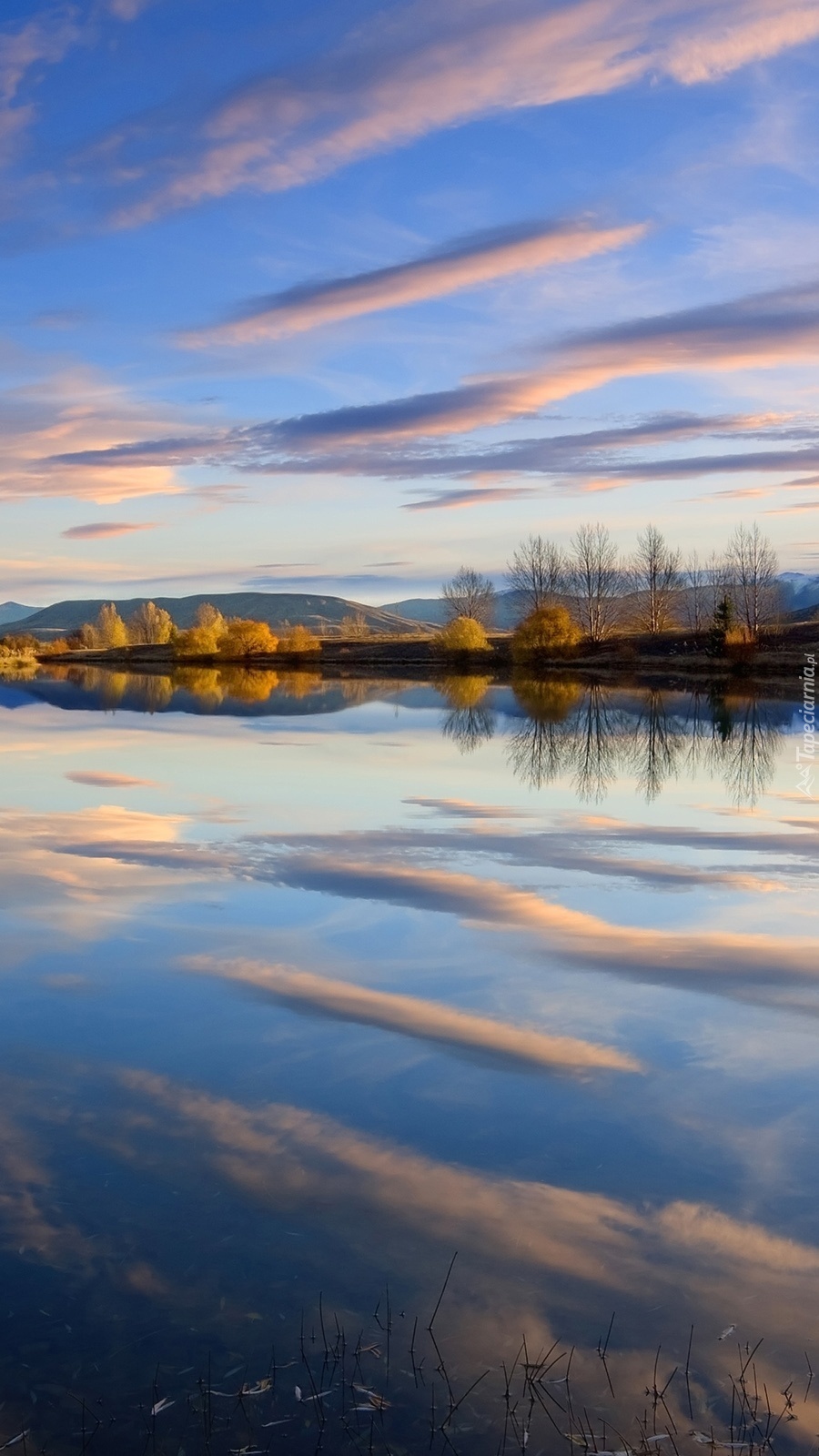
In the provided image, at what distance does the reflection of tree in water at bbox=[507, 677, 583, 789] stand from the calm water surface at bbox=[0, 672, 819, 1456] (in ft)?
28.3

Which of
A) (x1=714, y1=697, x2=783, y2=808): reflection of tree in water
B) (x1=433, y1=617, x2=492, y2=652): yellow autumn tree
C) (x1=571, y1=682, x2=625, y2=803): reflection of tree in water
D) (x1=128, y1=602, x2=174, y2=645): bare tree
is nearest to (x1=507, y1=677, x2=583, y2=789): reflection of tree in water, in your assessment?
(x1=571, y1=682, x2=625, y2=803): reflection of tree in water

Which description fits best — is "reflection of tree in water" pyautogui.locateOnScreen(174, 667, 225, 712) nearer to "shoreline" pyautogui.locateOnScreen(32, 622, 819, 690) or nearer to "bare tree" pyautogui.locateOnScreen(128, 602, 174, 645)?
"shoreline" pyautogui.locateOnScreen(32, 622, 819, 690)

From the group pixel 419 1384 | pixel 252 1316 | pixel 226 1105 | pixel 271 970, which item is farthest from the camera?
pixel 271 970

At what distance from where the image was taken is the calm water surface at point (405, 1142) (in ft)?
14.7

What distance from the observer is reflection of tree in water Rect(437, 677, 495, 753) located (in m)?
32.0

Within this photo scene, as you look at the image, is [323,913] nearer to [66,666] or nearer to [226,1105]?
[226,1105]

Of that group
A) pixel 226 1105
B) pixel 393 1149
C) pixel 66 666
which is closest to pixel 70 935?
pixel 226 1105

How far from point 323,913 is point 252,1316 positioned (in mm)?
6881

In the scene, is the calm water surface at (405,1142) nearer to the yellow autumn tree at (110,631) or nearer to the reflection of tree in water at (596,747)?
the reflection of tree in water at (596,747)

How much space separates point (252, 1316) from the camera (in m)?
4.89

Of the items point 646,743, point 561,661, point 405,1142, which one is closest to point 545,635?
point 561,661

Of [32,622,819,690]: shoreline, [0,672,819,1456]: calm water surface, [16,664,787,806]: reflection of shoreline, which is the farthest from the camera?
[32,622,819,690]: shoreline

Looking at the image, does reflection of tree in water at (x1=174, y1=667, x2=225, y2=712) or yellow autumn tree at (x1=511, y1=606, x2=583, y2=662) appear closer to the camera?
reflection of tree in water at (x1=174, y1=667, x2=225, y2=712)

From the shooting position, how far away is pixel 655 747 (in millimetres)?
28797
